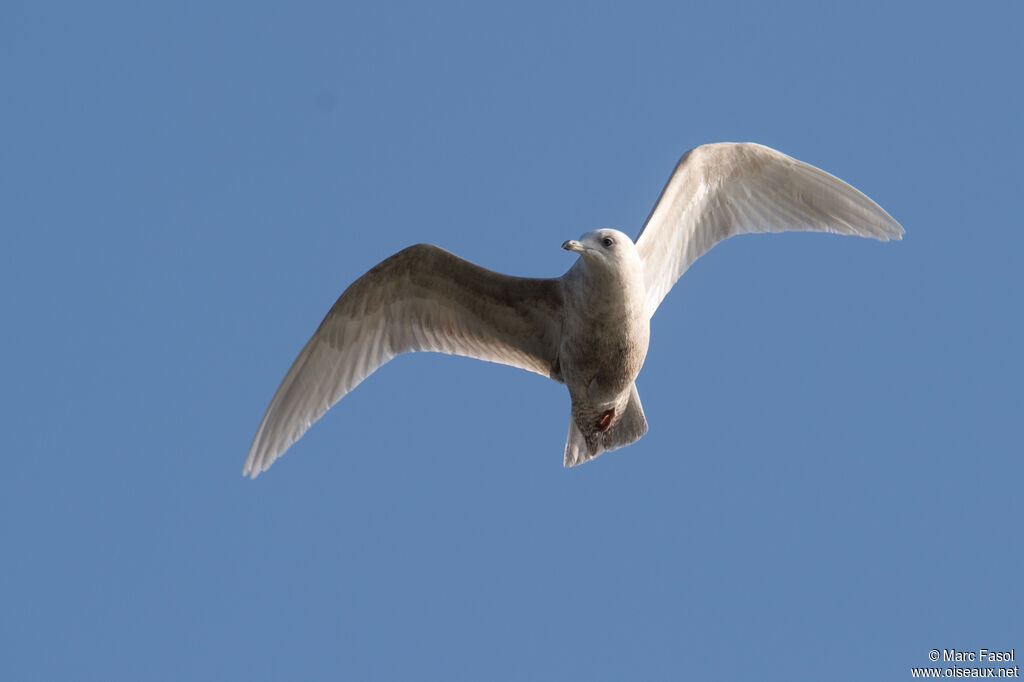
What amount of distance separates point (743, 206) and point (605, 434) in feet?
7.92

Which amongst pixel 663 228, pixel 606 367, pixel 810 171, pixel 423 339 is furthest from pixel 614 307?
pixel 810 171

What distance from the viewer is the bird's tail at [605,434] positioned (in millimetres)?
10281

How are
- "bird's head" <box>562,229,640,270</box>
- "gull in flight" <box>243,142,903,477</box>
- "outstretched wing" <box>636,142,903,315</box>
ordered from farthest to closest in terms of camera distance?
"outstretched wing" <box>636,142,903,315</box> → "gull in flight" <box>243,142,903,477</box> → "bird's head" <box>562,229,640,270</box>

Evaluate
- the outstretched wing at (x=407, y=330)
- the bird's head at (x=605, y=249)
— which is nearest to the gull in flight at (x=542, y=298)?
the outstretched wing at (x=407, y=330)

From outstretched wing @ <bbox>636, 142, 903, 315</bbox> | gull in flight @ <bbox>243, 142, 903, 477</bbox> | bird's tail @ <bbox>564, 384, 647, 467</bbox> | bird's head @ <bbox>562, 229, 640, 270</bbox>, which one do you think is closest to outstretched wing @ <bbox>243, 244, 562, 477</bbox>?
gull in flight @ <bbox>243, 142, 903, 477</bbox>

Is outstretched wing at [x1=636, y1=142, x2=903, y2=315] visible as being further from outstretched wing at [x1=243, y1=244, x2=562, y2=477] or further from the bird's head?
the bird's head

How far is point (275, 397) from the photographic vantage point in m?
10.5

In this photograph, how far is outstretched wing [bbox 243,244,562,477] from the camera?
1007 cm

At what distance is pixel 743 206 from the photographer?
35.0 feet

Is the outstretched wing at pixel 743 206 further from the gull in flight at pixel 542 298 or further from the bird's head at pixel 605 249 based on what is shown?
the bird's head at pixel 605 249

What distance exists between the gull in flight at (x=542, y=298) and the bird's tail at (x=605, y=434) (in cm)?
1

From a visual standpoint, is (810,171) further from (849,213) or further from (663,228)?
(663,228)

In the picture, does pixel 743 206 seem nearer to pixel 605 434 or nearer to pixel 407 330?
pixel 605 434

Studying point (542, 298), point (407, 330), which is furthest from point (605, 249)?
point (407, 330)
